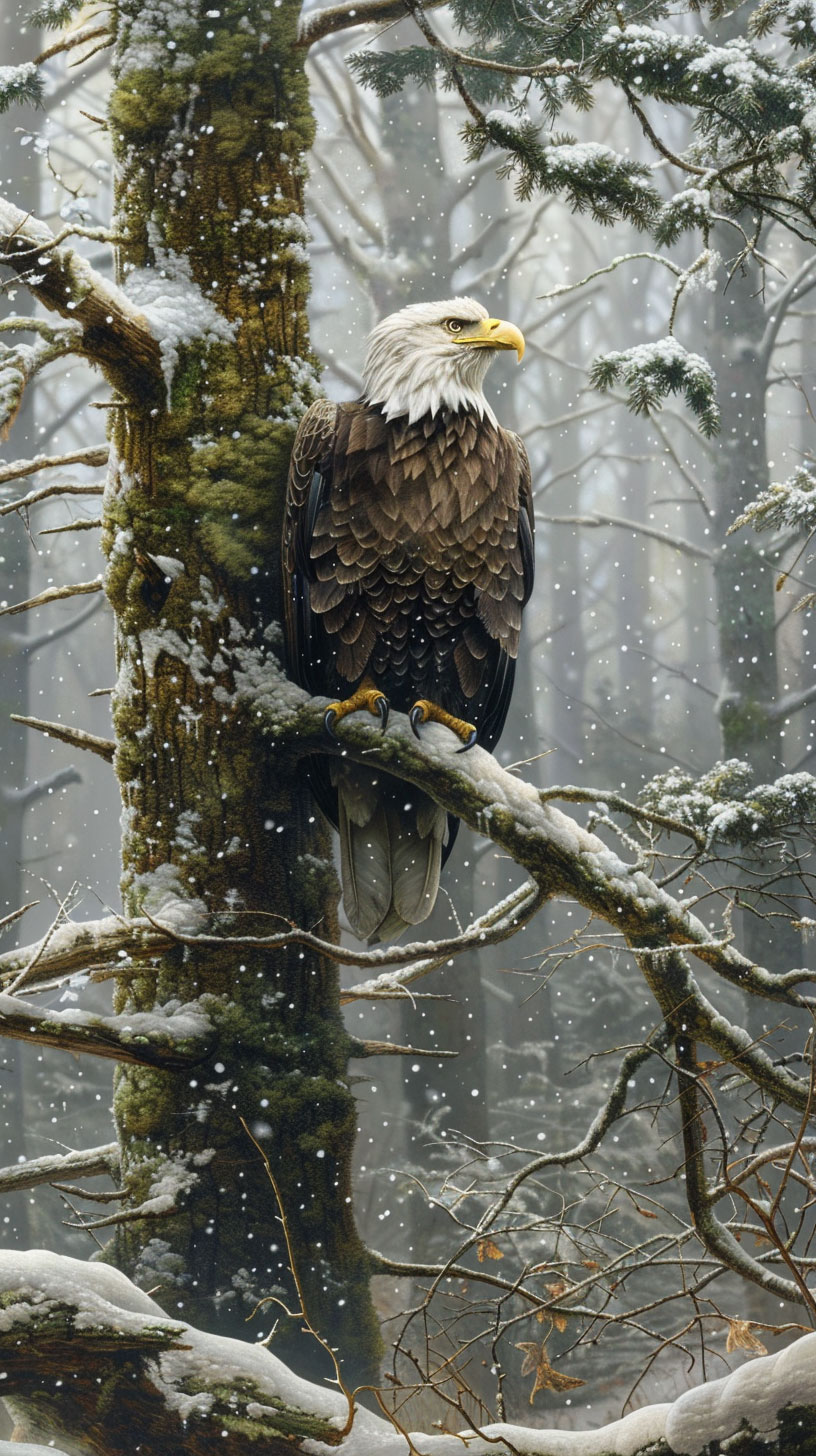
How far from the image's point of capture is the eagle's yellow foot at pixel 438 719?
2104mm

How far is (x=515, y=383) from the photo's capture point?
15.8ft

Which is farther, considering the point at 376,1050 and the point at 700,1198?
the point at 376,1050

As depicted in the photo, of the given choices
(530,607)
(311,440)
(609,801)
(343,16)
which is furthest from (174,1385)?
(530,607)

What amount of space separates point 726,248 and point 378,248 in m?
1.37

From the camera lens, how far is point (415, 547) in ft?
6.70

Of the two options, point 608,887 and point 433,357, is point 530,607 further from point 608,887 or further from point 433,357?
point 608,887

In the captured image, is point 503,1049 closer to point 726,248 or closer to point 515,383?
point 515,383

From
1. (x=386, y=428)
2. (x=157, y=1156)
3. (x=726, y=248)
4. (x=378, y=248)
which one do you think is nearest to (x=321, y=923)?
(x=157, y=1156)

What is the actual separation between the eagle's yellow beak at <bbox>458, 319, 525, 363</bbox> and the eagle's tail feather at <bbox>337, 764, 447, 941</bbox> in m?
0.85

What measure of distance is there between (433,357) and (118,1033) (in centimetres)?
134

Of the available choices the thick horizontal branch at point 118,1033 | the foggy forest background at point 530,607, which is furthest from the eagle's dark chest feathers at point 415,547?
the foggy forest background at point 530,607

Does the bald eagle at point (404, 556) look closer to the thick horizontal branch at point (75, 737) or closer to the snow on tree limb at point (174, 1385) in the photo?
the thick horizontal branch at point (75, 737)

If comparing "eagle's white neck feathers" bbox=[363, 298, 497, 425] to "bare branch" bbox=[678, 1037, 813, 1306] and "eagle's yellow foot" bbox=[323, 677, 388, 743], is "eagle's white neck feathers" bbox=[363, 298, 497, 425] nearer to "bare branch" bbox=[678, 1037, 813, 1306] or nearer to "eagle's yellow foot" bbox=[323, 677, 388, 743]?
"eagle's yellow foot" bbox=[323, 677, 388, 743]

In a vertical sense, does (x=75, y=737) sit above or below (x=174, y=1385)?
above
